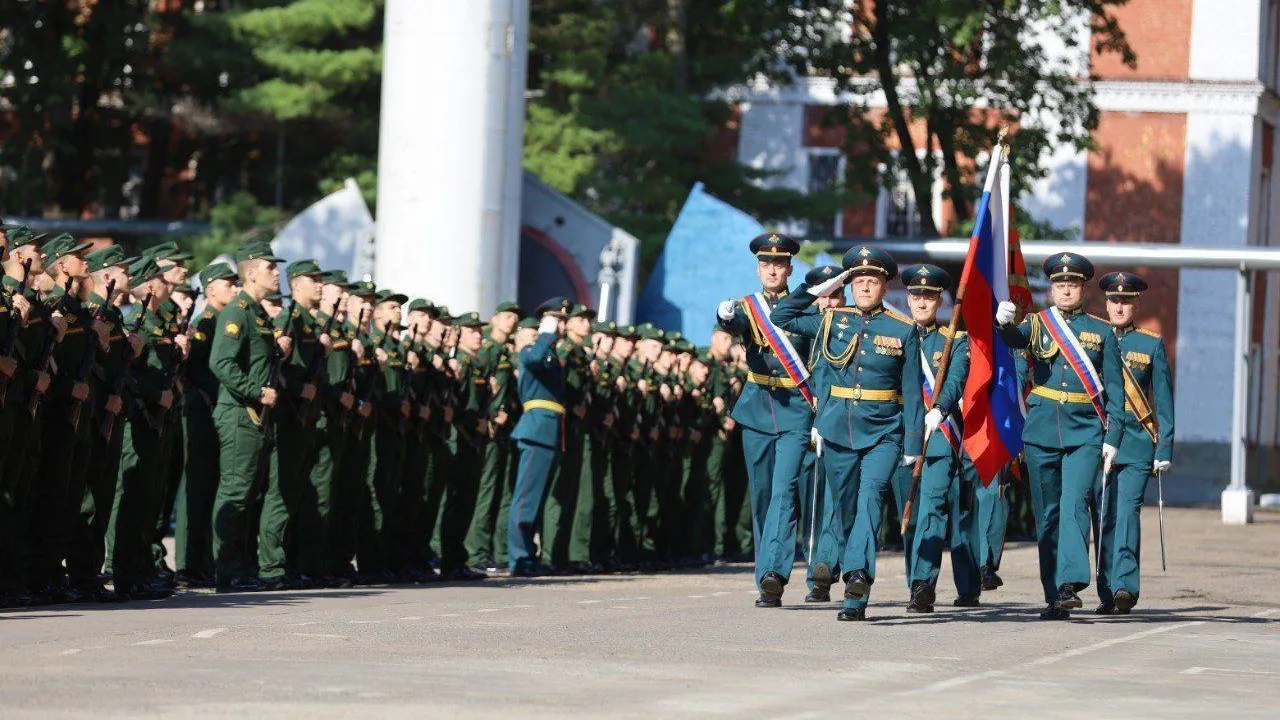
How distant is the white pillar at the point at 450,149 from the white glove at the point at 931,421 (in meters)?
13.5

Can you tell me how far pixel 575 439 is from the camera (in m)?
17.5

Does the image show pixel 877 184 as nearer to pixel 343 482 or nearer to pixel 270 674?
pixel 343 482

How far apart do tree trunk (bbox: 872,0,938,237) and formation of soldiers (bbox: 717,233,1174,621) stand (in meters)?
22.7

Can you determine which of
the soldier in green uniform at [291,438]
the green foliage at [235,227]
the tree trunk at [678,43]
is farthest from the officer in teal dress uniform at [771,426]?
the tree trunk at [678,43]

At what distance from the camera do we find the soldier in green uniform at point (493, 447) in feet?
55.5

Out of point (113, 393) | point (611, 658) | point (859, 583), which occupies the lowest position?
point (611, 658)

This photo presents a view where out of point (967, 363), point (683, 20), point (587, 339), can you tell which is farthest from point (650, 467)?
point (683, 20)

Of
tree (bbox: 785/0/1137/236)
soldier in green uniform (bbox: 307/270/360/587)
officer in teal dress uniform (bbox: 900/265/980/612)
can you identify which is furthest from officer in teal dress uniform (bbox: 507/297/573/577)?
tree (bbox: 785/0/1137/236)

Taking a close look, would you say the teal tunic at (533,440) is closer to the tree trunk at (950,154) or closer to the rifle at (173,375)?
the rifle at (173,375)

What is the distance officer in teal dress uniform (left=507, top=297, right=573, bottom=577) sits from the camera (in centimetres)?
1664

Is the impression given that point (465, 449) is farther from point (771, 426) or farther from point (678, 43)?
point (678, 43)

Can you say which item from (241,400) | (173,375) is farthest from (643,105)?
(173,375)

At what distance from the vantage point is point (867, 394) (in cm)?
1262

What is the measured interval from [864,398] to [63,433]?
4.10 meters
